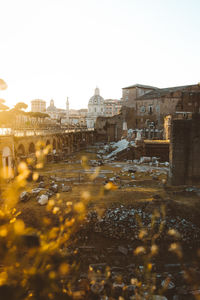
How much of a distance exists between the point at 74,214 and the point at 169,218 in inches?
126

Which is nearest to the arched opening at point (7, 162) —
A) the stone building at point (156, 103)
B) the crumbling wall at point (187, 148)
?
the crumbling wall at point (187, 148)

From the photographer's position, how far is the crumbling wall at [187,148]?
1112 centimetres

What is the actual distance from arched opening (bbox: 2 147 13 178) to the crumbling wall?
9563 mm

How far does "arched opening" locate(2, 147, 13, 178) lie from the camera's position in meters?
13.6

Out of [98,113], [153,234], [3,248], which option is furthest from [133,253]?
[98,113]

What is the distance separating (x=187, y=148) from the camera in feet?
36.9

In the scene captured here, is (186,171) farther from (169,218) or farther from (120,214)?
(120,214)

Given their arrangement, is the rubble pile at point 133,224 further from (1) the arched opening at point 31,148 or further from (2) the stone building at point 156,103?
(2) the stone building at point 156,103

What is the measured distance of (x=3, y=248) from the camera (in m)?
6.39

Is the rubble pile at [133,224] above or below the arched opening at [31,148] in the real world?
below

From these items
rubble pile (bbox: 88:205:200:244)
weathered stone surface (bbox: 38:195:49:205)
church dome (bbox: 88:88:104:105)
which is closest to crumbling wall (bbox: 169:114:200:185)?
rubble pile (bbox: 88:205:200:244)

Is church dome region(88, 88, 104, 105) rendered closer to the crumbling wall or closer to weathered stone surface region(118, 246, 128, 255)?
the crumbling wall

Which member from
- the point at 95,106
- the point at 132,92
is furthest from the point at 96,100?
the point at 132,92

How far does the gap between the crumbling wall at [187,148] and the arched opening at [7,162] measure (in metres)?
9.56
